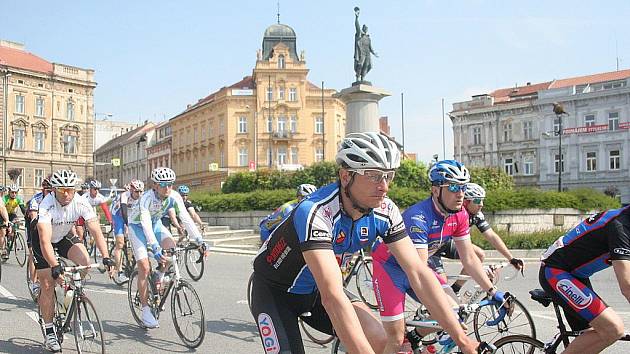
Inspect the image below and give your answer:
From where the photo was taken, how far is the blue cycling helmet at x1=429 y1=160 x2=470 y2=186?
5565 mm

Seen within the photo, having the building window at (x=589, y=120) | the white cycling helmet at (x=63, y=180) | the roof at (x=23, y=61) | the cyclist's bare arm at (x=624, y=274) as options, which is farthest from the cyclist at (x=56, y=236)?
the roof at (x=23, y=61)

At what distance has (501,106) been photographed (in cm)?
6988

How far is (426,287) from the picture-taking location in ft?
12.4

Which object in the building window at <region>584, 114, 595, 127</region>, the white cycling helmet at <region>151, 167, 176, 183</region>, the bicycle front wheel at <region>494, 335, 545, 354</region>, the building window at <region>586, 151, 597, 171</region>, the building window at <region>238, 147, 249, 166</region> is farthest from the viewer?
the building window at <region>238, 147, 249, 166</region>

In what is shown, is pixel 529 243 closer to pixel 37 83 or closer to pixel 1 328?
pixel 1 328

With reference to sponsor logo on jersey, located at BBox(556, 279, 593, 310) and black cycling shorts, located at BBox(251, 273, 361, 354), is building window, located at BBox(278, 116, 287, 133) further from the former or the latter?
black cycling shorts, located at BBox(251, 273, 361, 354)

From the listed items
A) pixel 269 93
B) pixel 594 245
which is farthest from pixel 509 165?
pixel 594 245

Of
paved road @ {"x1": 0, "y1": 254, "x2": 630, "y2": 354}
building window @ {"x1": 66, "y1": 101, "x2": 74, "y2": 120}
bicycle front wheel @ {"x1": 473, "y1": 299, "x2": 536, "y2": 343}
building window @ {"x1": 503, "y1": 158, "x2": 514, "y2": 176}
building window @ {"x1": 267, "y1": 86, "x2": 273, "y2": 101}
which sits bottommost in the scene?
paved road @ {"x1": 0, "y1": 254, "x2": 630, "y2": 354}

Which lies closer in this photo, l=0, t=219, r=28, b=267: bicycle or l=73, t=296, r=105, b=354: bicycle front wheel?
l=73, t=296, r=105, b=354: bicycle front wheel

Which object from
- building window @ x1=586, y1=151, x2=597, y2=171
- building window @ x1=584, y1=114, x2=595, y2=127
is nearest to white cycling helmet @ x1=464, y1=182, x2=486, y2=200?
building window @ x1=586, y1=151, x2=597, y2=171

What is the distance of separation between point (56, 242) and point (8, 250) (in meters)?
9.43

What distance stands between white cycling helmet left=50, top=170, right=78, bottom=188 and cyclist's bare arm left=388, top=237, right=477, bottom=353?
4.64m

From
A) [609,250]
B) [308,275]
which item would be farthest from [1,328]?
[609,250]

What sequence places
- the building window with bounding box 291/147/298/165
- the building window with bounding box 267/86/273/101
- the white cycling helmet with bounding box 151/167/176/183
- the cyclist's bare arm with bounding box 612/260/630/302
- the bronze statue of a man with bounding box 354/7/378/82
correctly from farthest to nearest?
the building window with bounding box 291/147/298/165
the building window with bounding box 267/86/273/101
the bronze statue of a man with bounding box 354/7/378/82
the white cycling helmet with bounding box 151/167/176/183
the cyclist's bare arm with bounding box 612/260/630/302
